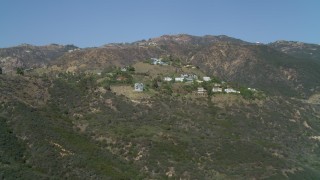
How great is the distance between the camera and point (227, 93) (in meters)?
95.8

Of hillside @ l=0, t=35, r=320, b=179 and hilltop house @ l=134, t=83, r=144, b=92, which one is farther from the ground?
hilltop house @ l=134, t=83, r=144, b=92

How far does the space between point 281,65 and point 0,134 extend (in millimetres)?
155435

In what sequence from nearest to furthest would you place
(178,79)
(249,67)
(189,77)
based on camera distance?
1. (178,79)
2. (189,77)
3. (249,67)

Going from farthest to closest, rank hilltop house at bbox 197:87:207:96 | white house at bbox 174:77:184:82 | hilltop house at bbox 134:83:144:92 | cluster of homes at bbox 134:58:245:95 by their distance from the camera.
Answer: white house at bbox 174:77:184:82, hilltop house at bbox 197:87:207:96, cluster of homes at bbox 134:58:245:95, hilltop house at bbox 134:83:144:92

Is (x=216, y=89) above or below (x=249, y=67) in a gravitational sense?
above

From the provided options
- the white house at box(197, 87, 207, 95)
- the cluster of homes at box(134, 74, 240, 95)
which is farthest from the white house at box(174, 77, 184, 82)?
the white house at box(197, 87, 207, 95)

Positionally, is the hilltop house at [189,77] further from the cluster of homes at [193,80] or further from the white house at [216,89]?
the white house at [216,89]

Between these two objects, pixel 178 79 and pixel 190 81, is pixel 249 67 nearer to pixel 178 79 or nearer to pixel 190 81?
pixel 178 79

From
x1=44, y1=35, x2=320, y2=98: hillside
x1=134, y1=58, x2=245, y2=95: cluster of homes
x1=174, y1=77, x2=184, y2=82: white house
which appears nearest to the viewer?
x1=134, y1=58, x2=245, y2=95: cluster of homes

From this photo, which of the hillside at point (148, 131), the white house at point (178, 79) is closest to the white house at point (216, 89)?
the hillside at point (148, 131)

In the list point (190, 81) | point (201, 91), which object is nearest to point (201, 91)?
point (201, 91)

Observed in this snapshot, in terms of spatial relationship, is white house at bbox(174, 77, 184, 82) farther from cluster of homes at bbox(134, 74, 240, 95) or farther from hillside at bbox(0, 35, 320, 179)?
hillside at bbox(0, 35, 320, 179)

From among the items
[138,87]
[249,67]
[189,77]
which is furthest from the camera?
[249,67]

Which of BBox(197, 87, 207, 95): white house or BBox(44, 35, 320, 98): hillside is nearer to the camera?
BBox(197, 87, 207, 95): white house
